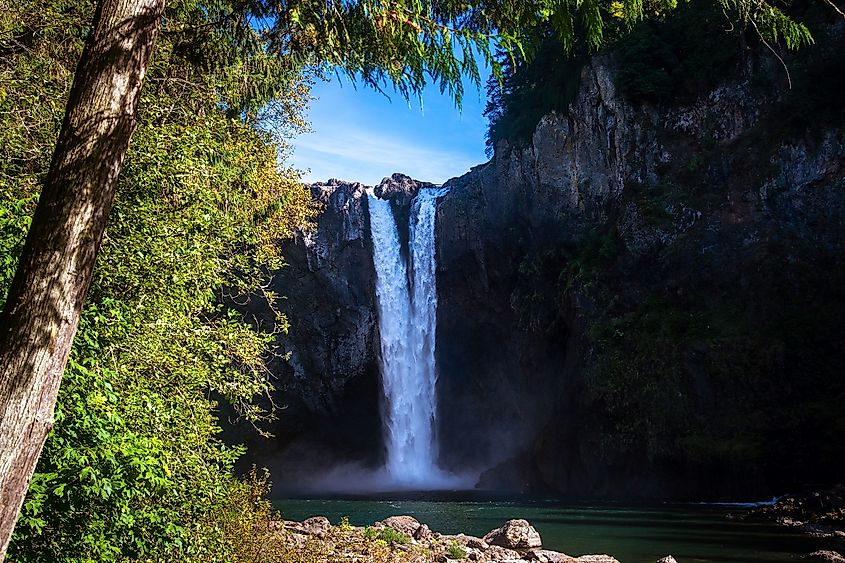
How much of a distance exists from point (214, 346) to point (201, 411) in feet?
2.32

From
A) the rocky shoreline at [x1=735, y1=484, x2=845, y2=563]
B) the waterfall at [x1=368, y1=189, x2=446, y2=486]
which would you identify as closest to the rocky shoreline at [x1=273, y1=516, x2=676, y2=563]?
the rocky shoreline at [x1=735, y1=484, x2=845, y2=563]

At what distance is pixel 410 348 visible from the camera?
37938mm

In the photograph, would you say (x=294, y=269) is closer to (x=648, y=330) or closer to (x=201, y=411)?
(x=648, y=330)

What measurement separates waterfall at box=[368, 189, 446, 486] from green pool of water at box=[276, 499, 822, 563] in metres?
11.0

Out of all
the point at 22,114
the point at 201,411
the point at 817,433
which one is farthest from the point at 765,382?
the point at 22,114

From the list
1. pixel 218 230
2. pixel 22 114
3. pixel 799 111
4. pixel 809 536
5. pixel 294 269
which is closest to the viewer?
pixel 22 114

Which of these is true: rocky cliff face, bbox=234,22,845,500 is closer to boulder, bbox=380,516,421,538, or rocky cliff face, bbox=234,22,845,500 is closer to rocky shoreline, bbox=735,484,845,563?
rocky shoreline, bbox=735,484,845,563

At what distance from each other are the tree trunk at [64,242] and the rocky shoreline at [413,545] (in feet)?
17.0

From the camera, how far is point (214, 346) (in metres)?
6.62

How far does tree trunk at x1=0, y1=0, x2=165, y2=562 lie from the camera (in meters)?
3.09

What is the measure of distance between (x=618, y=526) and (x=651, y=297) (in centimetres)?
1280

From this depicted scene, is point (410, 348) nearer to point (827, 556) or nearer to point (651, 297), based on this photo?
point (651, 297)

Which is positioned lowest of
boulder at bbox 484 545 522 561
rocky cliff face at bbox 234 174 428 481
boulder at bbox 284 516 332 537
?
boulder at bbox 284 516 332 537

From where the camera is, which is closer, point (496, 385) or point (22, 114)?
point (22, 114)
